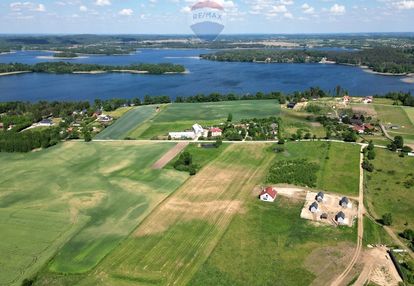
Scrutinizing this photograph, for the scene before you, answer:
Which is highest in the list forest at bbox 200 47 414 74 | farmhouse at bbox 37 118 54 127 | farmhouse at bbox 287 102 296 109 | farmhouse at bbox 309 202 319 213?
forest at bbox 200 47 414 74

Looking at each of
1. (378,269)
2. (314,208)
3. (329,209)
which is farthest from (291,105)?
(378,269)

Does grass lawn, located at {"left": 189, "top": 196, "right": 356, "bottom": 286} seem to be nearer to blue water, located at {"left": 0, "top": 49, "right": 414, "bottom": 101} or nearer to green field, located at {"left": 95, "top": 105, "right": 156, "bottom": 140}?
green field, located at {"left": 95, "top": 105, "right": 156, "bottom": 140}

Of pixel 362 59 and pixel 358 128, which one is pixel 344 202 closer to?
pixel 358 128

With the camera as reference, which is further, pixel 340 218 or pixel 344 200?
pixel 344 200

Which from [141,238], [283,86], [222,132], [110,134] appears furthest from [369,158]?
[283,86]

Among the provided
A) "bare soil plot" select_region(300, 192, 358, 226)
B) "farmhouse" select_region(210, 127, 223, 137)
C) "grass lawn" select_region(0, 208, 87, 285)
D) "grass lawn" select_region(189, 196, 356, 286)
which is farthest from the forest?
"grass lawn" select_region(0, 208, 87, 285)

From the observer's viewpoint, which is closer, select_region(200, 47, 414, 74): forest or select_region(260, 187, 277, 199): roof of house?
select_region(260, 187, 277, 199): roof of house
